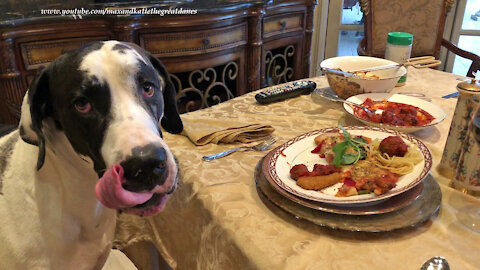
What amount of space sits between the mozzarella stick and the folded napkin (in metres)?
0.27

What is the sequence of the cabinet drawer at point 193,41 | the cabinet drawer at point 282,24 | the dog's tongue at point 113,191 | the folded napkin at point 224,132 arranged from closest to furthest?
the dog's tongue at point 113,191, the folded napkin at point 224,132, the cabinet drawer at point 193,41, the cabinet drawer at point 282,24

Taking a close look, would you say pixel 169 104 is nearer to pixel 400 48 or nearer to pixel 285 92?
pixel 285 92

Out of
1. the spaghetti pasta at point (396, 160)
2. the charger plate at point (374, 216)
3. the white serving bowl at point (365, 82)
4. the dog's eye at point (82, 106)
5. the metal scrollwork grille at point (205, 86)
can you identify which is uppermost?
the dog's eye at point (82, 106)

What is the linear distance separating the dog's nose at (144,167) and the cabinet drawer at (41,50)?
50.8 inches

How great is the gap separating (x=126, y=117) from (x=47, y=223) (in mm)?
326

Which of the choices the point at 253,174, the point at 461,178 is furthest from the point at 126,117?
the point at 461,178

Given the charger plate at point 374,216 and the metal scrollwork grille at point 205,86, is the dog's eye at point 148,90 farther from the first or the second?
the metal scrollwork grille at point 205,86

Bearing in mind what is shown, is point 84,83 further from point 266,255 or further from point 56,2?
point 56,2

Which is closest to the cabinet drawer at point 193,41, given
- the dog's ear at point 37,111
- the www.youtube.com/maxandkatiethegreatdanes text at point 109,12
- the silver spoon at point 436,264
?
the www.youtube.com/maxandkatiethegreatdanes text at point 109,12

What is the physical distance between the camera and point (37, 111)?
0.80m

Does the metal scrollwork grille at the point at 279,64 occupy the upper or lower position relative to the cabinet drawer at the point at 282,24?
lower

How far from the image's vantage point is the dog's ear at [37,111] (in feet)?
2.55

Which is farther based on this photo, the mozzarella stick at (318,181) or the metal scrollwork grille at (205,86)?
the metal scrollwork grille at (205,86)

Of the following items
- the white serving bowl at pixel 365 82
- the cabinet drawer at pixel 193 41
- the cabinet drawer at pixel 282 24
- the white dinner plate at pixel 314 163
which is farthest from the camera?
the cabinet drawer at pixel 282 24
